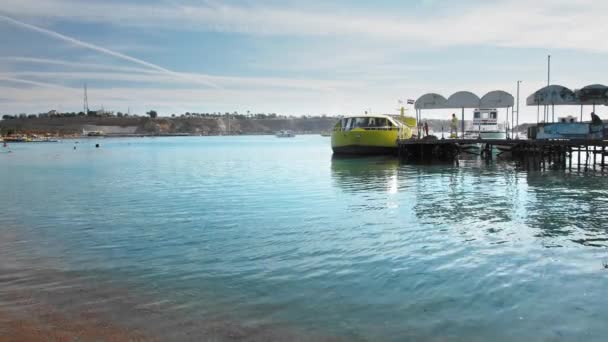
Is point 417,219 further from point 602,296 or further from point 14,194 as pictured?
point 14,194

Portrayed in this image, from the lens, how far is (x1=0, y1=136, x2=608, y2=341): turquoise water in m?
7.71

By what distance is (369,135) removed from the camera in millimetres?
48625

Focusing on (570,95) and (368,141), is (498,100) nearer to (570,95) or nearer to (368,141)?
(570,95)

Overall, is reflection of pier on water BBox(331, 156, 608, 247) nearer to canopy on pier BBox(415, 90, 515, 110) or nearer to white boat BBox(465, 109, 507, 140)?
canopy on pier BBox(415, 90, 515, 110)

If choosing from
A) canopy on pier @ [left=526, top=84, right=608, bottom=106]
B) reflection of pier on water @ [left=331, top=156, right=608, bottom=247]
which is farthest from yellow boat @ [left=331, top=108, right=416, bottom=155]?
reflection of pier on water @ [left=331, top=156, right=608, bottom=247]

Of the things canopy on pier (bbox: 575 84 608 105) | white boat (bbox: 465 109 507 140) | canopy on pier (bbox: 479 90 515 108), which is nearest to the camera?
canopy on pier (bbox: 575 84 608 105)

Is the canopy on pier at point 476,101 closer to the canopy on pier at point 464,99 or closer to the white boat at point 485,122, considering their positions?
the canopy on pier at point 464,99

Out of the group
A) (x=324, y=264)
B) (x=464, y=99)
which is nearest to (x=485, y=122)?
(x=464, y=99)

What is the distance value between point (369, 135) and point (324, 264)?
3844 cm

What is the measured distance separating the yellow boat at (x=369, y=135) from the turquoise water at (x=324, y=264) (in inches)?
1042

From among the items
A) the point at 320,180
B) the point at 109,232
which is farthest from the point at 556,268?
the point at 320,180

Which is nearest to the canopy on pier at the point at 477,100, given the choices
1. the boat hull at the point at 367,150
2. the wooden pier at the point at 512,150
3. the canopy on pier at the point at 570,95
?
the wooden pier at the point at 512,150

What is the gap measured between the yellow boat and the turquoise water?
1042 inches

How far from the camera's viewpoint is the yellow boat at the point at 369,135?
48.8 m
